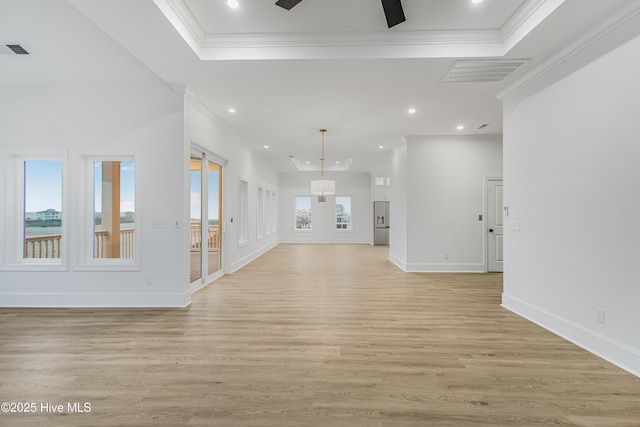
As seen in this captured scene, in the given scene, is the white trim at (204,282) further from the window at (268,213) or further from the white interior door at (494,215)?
the white interior door at (494,215)

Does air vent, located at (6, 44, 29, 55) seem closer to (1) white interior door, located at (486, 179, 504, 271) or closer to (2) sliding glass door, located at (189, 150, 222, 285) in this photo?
(2) sliding glass door, located at (189, 150, 222, 285)

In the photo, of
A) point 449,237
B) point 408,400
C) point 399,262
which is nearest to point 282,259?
point 399,262

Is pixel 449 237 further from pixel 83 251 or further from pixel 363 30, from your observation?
pixel 83 251

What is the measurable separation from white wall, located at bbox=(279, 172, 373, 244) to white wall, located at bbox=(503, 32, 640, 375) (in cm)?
831

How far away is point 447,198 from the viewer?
237 inches

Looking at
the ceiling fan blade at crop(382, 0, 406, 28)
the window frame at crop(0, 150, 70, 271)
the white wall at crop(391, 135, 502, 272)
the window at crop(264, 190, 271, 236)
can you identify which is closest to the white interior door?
the white wall at crop(391, 135, 502, 272)

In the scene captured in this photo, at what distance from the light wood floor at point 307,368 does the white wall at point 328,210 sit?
7.99 meters

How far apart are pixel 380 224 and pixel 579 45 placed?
909cm

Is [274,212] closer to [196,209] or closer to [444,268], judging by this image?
[196,209]

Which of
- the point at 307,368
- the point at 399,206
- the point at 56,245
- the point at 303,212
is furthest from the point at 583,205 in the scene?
the point at 303,212

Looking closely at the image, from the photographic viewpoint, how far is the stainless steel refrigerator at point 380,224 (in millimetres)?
11508

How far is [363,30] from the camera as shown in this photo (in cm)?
294

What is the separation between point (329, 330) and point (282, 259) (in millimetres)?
4958

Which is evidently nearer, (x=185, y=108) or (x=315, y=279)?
(x=185, y=108)
